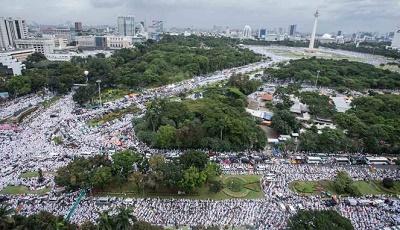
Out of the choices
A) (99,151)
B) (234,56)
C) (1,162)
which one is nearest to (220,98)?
(99,151)

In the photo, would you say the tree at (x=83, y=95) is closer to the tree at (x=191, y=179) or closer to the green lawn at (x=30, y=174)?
the green lawn at (x=30, y=174)

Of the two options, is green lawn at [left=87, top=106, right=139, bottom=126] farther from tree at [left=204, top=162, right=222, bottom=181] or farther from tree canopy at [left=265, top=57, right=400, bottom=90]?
tree canopy at [left=265, top=57, right=400, bottom=90]

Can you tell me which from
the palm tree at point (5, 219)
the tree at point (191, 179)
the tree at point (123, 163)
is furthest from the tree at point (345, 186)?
the palm tree at point (5, 219)

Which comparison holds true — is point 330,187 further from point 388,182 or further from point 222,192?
point 222,192

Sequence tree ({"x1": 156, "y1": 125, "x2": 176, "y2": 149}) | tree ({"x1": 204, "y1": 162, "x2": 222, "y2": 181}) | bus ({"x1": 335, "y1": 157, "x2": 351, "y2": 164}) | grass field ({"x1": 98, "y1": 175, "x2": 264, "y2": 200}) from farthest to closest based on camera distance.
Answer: tree ({"x1": 156, "y1": 125, "x2": 176, "y2": 149}), bus ({"x1": 335, "y1": 157, "x2": 351, "y2": 164}), tree ({"x1": 204, "y1": 162, "x2": 222, "y2": 181}), grass field ({"x1": 98, "y1": 175, "x2": 264, "y2": 200})

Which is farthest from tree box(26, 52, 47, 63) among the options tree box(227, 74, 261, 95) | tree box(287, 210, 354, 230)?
tree box(287, 210, 354, 230)

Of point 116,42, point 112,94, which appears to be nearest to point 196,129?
point 112,94

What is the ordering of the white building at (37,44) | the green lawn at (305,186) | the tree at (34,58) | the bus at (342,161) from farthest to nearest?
the white building at (37,44), the tree at (34,58), the bus at (342,161), the green lawn at (305,186)

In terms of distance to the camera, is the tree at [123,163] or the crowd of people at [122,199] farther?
the tree at [123,163]
